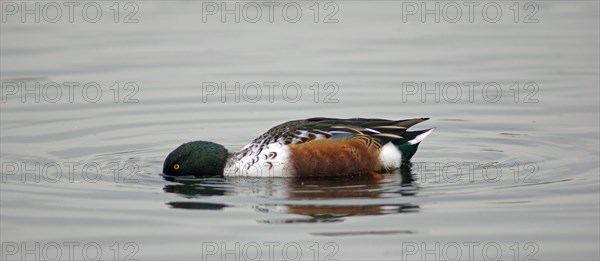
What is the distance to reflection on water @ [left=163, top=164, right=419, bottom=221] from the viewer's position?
10281 millimetres

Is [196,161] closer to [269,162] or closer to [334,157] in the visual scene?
[269,162]

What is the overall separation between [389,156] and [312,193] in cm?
138

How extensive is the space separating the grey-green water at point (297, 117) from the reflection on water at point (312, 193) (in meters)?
0.03

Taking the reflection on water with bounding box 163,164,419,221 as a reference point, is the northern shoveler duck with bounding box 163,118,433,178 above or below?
above

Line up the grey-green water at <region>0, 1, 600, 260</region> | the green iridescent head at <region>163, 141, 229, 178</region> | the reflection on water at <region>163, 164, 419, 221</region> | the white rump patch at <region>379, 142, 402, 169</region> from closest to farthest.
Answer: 1. the grey-green water at <region>0, 1, 600, 260</region>
2. the reflection on water at <region>163, 164, 419, 221</region>
3. the green iridescent head at <region>163, 141, 229, 178</region>
4. the white rump patch at <region>379, 142, 402, 169</region>

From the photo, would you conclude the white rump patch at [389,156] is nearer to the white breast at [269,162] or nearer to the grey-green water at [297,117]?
the grey-green water at [297,117]

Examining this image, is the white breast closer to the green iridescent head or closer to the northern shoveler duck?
the northern shoveler duck

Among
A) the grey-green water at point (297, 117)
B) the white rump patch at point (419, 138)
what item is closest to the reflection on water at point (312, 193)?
the grey-green water at point (297, 117)

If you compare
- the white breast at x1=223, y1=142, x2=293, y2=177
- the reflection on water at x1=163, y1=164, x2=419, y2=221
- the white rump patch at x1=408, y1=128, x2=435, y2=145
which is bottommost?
the reflection on water at x1=163, y1=164, x2=419, y2=221

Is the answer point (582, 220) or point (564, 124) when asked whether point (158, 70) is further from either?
point (582, 220)

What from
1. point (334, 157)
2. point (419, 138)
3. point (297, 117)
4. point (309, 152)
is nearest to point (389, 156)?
point (419, 138)

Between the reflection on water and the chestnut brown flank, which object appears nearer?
the reflection on water

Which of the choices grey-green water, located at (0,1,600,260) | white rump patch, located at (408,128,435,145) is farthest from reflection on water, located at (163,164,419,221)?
white rump patch, located at (408,128,435,145)

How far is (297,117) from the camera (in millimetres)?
14133
